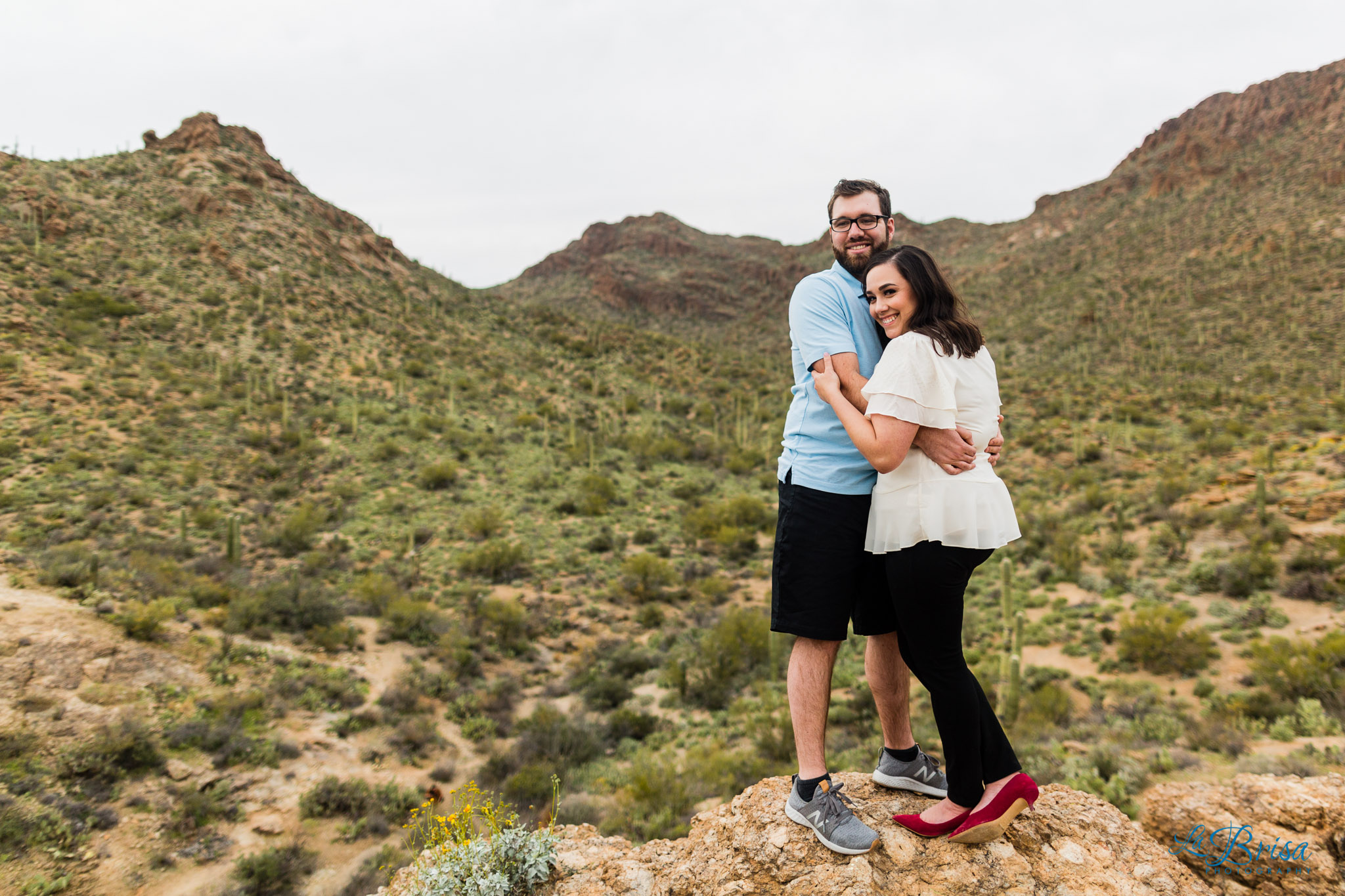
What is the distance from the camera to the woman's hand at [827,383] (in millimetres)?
1887

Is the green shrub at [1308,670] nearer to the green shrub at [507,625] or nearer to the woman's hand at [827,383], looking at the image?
the woman's hand at [827,383]

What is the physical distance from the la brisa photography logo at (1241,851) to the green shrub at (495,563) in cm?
1159

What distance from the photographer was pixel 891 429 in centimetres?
176

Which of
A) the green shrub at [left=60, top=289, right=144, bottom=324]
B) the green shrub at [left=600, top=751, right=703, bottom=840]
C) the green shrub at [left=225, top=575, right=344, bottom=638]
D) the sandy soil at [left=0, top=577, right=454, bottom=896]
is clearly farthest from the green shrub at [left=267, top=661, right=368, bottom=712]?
the green shrub at [left=60, top=289, right=144, bottom=324]

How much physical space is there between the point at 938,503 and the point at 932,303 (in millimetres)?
671

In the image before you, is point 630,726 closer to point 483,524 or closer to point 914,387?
point 483,524

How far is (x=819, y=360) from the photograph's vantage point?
2002mm

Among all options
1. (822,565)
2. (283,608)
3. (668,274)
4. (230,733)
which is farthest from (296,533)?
(668,274)

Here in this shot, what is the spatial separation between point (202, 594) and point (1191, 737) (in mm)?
12254

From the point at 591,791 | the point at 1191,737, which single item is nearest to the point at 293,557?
the point at 591,791

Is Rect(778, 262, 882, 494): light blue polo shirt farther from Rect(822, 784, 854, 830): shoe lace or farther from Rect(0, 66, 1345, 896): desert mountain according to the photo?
Rect(0, 66, 1345, 896): desert mountain

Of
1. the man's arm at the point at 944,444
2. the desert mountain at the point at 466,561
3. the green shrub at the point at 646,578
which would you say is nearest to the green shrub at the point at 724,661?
the desert mountain at the point at 466,561

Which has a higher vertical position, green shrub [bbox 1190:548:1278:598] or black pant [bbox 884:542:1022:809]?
black pant [bbox 884:542:1022:809]

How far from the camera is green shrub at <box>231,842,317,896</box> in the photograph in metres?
4.80
